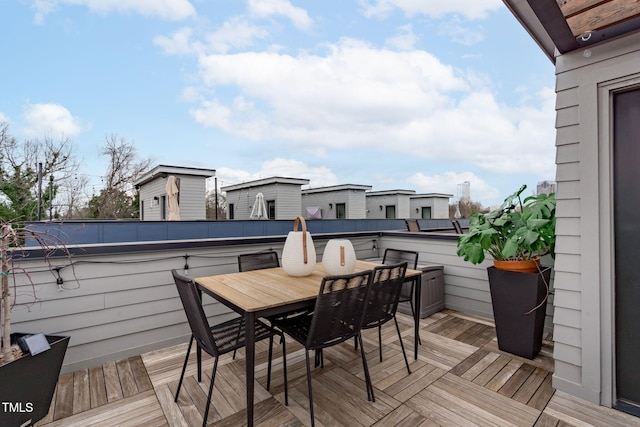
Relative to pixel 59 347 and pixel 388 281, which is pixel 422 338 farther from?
pixel 59 347

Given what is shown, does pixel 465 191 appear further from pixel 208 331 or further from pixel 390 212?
pixel 208 331

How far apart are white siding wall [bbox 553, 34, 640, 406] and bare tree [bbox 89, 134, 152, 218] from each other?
17274 mm

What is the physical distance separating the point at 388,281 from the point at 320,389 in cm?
93

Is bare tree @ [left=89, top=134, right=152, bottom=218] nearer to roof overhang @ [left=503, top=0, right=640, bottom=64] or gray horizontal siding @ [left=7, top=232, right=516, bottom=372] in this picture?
gray horizontal siding @ [left=7, top=232, right=516, bottom=372]

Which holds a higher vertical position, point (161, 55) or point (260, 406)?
point (161, 55)

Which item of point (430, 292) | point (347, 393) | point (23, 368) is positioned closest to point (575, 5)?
point (347, 393)

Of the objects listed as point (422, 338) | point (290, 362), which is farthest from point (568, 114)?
point (290, 362)

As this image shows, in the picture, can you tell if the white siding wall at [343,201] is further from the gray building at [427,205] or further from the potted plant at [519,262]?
the potted plant at [519,262]

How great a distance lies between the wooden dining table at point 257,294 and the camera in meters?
1.58

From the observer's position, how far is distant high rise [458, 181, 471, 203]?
1800cm

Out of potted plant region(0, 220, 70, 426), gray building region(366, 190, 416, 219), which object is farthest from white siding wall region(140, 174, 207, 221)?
gray building region(366, 190, 416, 219)

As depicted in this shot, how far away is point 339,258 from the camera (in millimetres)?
2379

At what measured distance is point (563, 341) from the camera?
6.85 feet

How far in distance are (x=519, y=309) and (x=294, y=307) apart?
2115mm
